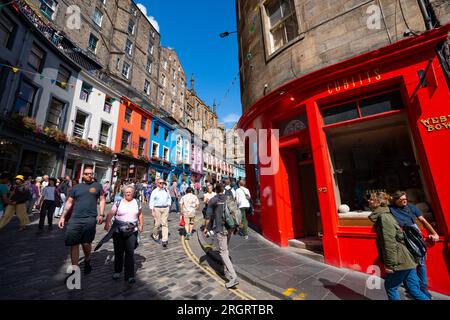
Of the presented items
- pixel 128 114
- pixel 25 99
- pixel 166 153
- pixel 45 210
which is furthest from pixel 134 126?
pixel 45 210

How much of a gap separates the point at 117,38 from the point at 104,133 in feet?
35.9

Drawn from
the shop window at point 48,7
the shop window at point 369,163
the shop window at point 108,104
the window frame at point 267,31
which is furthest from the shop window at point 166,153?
the shop window at point 369,163

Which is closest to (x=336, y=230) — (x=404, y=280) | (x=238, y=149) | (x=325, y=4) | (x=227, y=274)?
(x=404, y=280)

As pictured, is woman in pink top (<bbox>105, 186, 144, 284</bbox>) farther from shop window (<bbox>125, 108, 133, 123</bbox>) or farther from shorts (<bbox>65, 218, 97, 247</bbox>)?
shop window (<bbox>125, 108, 133, 123</bbox>)

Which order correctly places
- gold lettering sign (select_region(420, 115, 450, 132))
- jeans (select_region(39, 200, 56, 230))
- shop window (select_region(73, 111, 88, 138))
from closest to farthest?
gold lettering sign (select_region(420, 115, 450, 132)) < jeans (select_region(39, 200, 56, 230)) < shop window (select_region(73, 111, 88, 138))

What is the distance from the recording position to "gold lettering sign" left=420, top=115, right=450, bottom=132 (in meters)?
3.91

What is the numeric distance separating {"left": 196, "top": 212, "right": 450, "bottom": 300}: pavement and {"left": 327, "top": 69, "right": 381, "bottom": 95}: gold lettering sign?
174 inches

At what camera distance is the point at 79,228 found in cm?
384

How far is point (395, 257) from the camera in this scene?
101 inches

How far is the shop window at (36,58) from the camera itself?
12.3m

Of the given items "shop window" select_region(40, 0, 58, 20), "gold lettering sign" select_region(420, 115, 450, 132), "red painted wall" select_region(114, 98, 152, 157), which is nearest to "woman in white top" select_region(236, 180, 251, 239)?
"gold lettering sign" select_region(420, 115, 450, 132)

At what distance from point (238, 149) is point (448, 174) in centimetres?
4252
